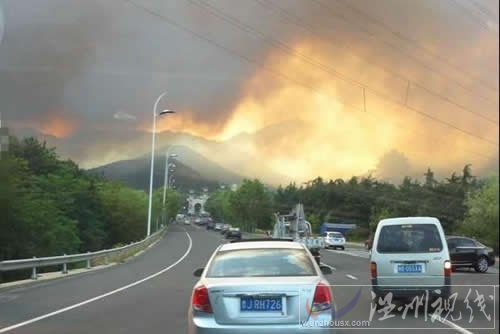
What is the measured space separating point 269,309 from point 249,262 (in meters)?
1.00

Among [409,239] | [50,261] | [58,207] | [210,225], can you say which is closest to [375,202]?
Answer: [50,261]

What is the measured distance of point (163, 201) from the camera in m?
79.8

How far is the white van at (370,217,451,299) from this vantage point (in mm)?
11727

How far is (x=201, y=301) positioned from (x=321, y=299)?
131 centimetres

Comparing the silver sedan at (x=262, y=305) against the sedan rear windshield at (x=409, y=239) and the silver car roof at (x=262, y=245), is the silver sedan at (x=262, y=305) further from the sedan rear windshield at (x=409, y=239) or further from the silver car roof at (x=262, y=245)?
the sedan rear windshield at (x=409, y=239)

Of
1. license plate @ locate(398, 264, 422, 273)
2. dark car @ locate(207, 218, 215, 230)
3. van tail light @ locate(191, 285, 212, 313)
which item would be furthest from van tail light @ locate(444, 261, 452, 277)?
dark car @ locate(207, 218, 215, 230)

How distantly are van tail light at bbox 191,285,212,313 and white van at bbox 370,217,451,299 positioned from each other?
582cm

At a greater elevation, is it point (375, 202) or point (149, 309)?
point (375, 202)

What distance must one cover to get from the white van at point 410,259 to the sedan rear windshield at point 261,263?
4.42 metres

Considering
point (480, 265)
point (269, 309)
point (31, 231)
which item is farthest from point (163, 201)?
point (269, 309)

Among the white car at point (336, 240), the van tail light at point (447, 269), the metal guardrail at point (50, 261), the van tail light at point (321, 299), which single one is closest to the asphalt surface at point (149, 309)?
the van tail light at point (447, 269)

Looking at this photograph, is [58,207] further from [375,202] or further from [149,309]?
[149,309]

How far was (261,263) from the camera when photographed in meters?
7.70

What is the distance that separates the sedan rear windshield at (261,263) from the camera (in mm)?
7469
